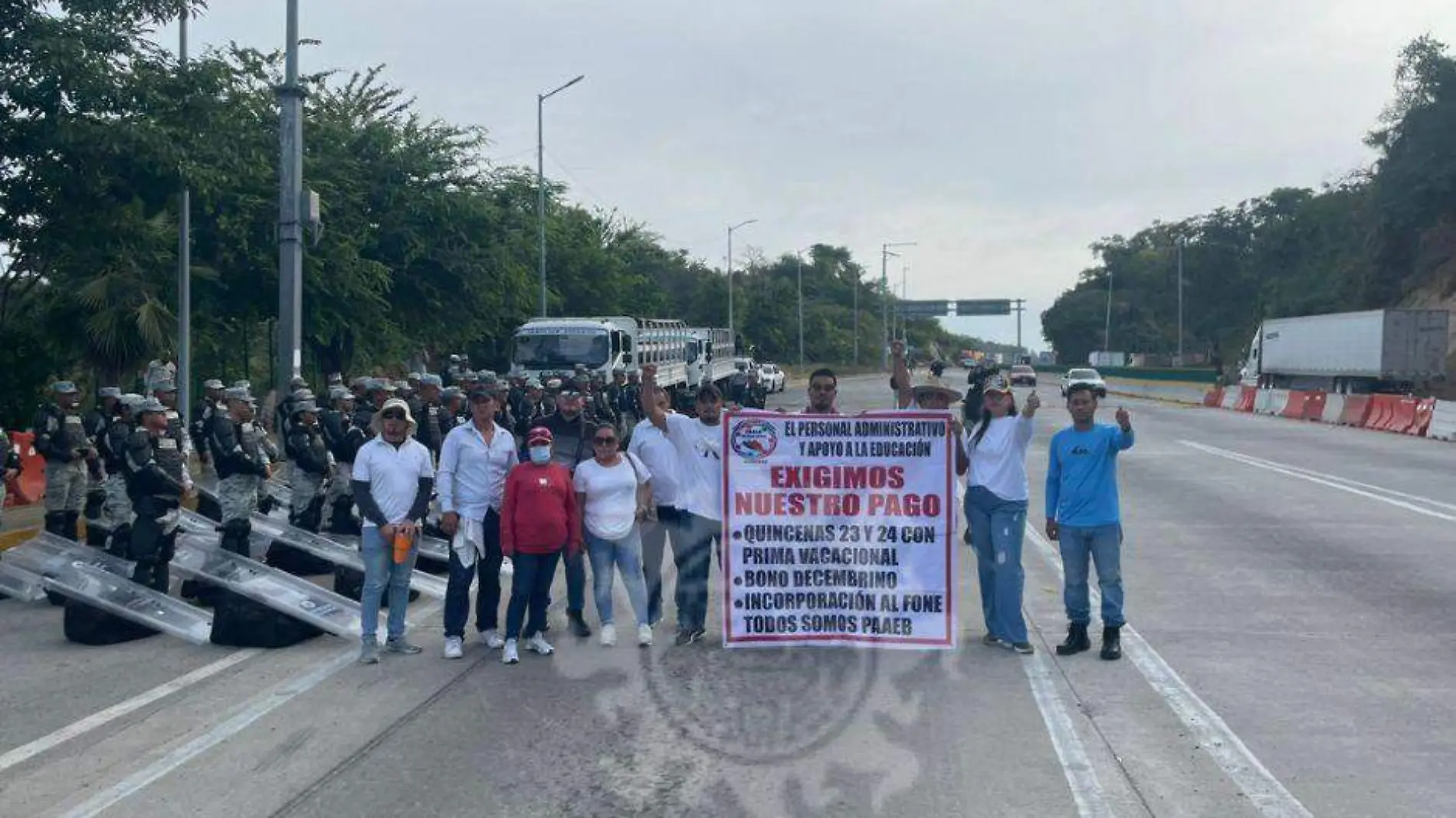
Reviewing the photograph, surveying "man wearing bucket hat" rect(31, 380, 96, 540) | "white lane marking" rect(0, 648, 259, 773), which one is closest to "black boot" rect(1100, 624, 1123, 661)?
"white lane marking" rect(0, 648, 259, 773)

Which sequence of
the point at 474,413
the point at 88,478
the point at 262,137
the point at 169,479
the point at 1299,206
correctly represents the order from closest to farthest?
the point at 474,413 < the point at 169,479 < the point at 88,478 < the point at 262,137 < the point at 1299,206

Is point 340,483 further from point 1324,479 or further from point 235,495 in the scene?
point 1324,479

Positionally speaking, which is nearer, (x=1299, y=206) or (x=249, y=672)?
(x=249, y=672)

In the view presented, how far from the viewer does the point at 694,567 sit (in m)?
9.55

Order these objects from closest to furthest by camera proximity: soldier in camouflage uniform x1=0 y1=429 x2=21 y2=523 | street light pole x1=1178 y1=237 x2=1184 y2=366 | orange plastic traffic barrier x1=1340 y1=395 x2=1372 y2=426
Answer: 1. soldier in camouflage uniform x1=0 y1=429 x2=21 y2=523
2. orange plastic traffic barrier x1=1340 y1=395 x2=1372 y2=426
3. street light pole x1=1178 y1=237 x2=1184 y2=366

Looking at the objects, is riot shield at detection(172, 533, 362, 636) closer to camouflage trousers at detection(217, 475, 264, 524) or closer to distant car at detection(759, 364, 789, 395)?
camouflage trousers at detection(217, 475, 264, 524)

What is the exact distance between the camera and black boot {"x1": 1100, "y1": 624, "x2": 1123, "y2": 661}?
886 cm

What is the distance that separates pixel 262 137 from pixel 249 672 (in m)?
12.4

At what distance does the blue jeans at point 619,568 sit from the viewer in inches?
377

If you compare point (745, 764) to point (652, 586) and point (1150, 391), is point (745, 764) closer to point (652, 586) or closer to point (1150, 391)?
point (652, 586)


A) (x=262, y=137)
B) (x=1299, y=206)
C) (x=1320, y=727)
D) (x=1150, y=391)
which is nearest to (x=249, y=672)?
(x=1320, y=727)

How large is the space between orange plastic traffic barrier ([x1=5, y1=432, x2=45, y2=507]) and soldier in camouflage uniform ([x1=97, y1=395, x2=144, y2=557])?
6.35 meters

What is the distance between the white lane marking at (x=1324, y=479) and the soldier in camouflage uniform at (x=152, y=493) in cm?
1334

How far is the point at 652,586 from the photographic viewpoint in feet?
32.6
